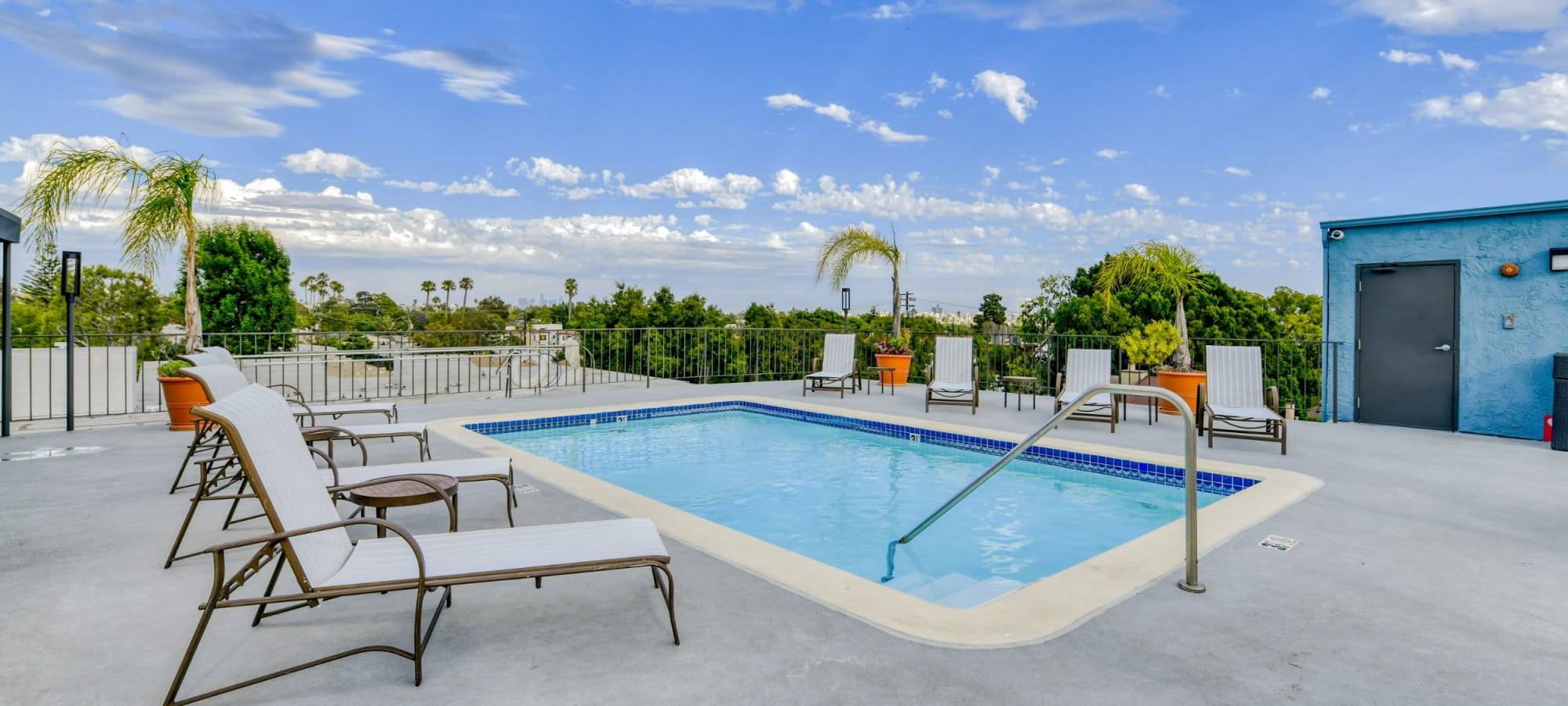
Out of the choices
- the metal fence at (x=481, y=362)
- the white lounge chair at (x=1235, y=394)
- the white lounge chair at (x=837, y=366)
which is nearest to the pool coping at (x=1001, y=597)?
the white lounge chair at (x=1235, y=394)

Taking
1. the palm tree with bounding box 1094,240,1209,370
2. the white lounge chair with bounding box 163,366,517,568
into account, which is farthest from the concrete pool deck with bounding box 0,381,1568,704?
the palm tree with bounding box 1094,240,1209,370

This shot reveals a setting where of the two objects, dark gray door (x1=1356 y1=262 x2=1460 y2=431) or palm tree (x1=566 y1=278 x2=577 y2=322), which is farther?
palm tree (x1=566 y1=278 x2=577 y2=322)

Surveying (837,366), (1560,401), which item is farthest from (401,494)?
(1560,401)

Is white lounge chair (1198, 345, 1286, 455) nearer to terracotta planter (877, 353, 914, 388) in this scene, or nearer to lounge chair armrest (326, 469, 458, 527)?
terracotta planter (877, 353, 914, 388)

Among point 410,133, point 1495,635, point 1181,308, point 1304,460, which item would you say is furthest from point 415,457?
point 410,133

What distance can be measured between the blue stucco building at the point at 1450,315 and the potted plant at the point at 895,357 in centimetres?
520

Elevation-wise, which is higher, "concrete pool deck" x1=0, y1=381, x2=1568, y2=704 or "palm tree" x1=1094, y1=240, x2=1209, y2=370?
"palm tree" x1=1094, y1=240, x2=1209, y2=370

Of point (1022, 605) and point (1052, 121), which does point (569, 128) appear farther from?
point (1022, 605)

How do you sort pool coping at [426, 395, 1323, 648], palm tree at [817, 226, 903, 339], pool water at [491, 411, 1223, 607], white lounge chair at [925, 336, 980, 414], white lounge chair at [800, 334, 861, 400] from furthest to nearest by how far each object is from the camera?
1. palm tree at [817, 226, 903, 339]
2. white lounge chair at [800, 334, 861, 400]
3. white lounge chair at [925, 336, 980, 414]
4. pool water at [491, 411, 1223, 607]
5. pool coping at [426, 395, 1323, 648]

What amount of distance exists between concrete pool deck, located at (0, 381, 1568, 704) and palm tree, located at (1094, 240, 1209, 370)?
4.38 metres

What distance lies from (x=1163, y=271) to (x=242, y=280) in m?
20.2

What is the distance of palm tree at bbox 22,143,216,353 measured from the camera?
20.2ft

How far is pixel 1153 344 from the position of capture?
311 inches

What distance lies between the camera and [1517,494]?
4371 millimetres
